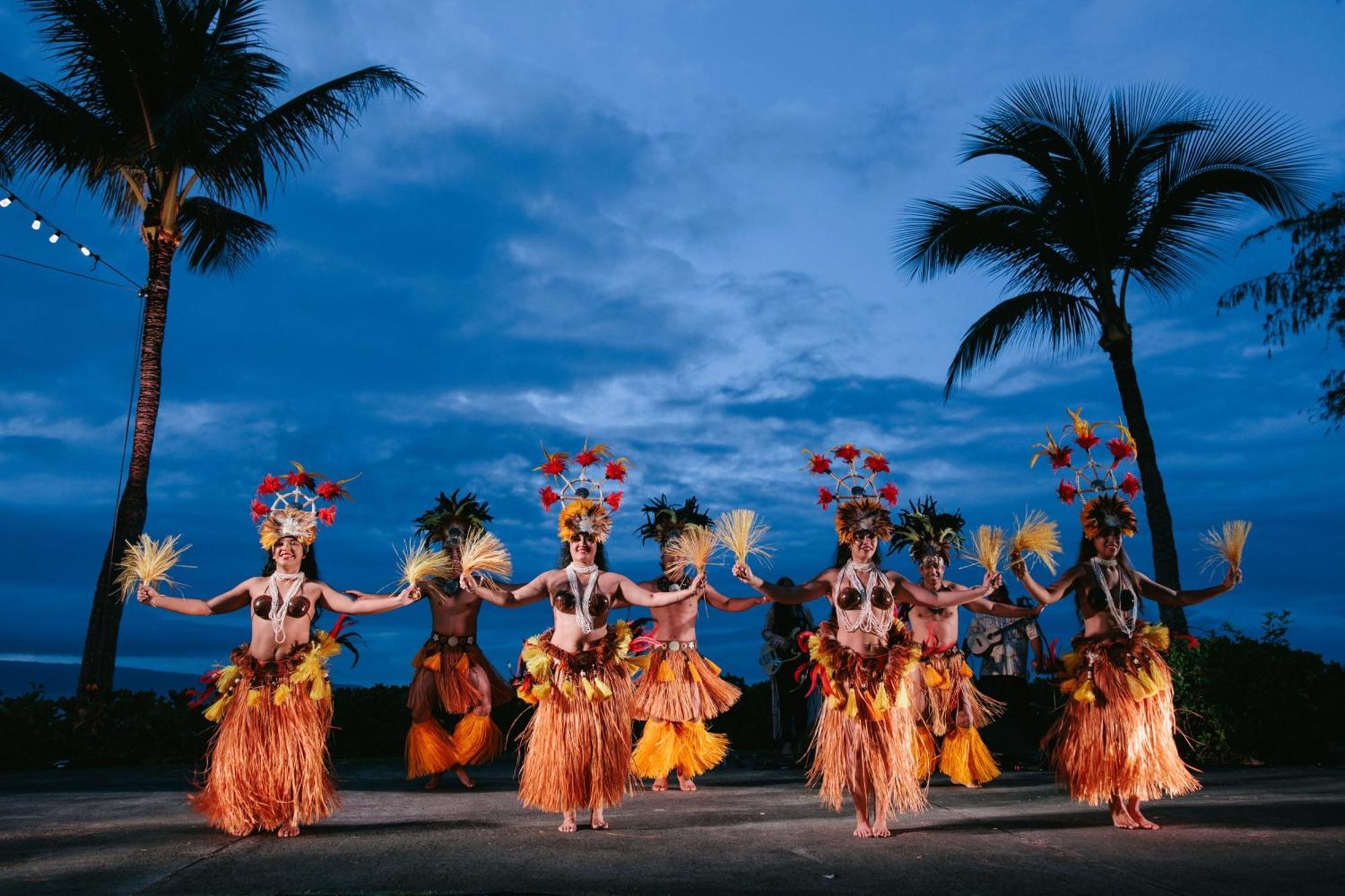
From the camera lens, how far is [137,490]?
10953 millimetres

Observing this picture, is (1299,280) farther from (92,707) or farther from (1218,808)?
(92,707)

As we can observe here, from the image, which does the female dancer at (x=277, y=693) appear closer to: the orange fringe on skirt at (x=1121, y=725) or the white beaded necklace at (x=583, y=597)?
the white beaded necklace at (x=583, y=597)

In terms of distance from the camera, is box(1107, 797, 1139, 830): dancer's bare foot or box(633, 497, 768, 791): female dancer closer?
box(1107, 797, 1139, 830): dancer's bare foot

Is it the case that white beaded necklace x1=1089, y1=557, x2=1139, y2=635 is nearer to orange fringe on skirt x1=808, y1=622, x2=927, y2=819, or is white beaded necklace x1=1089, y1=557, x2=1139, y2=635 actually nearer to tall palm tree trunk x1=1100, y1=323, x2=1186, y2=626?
orange fringe on skirt x1=808, y1=622, x2=927, y2=819

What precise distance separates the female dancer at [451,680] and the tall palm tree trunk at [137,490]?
4.02 metres

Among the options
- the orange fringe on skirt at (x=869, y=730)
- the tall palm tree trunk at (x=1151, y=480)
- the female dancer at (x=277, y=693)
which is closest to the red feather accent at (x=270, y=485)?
the female dancer at (x=277, y=693)

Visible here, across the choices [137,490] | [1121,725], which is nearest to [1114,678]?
[1121,725]

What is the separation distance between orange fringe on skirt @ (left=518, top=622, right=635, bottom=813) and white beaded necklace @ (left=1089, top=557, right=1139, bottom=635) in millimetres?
2729

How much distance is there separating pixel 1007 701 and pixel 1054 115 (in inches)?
268

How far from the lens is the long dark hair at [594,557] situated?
6.38 m

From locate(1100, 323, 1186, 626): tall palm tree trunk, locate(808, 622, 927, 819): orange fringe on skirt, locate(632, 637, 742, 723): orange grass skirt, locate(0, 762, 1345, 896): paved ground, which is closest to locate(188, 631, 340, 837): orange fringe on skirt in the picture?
locate(0, 762, 1345, 896): paved ground

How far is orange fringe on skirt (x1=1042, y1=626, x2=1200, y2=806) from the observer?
5.77m

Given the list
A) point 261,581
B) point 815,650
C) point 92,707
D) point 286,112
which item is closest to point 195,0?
point 286,112

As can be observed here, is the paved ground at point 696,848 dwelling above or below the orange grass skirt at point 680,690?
below
